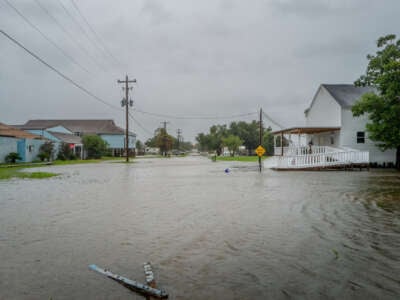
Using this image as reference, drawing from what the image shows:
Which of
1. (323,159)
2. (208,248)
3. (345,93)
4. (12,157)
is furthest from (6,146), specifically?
(345,93)

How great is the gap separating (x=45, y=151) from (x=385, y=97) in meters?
37.1

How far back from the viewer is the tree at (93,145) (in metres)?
50.6

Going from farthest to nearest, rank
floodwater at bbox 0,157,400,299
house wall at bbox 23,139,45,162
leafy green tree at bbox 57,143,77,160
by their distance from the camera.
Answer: leafy green tree at bbox 57,143,77,160 → house wall at bbox 23,139,45,162 → floodwater at bbox 0,157,400,299

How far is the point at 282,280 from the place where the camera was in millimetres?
3205

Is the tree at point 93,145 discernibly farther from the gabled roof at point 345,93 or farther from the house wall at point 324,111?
the gabled roof at point 345,93

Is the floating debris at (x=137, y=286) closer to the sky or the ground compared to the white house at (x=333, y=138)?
closer to the ground

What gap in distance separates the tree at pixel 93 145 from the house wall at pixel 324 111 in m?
35.4

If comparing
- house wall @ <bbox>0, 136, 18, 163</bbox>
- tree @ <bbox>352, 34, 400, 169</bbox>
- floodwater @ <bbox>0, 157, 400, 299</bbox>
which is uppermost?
tree @ <bbox>352, 34, 400, 169</bbox>

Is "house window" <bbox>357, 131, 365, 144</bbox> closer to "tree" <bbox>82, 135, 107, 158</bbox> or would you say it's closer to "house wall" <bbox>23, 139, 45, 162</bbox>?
"house wall" <bbox>23, 139, 45, 162</bbox>

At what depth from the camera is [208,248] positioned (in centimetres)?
431

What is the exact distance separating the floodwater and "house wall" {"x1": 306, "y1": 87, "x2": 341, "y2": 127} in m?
20.0

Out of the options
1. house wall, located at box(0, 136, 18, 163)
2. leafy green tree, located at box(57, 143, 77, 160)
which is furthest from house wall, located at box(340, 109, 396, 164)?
leafy green tree, located at box(57, 143, 77, 160)

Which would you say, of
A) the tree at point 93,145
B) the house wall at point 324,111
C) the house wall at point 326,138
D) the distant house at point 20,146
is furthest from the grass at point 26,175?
the tree at point 93,145

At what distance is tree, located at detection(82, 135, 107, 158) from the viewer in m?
50.6
